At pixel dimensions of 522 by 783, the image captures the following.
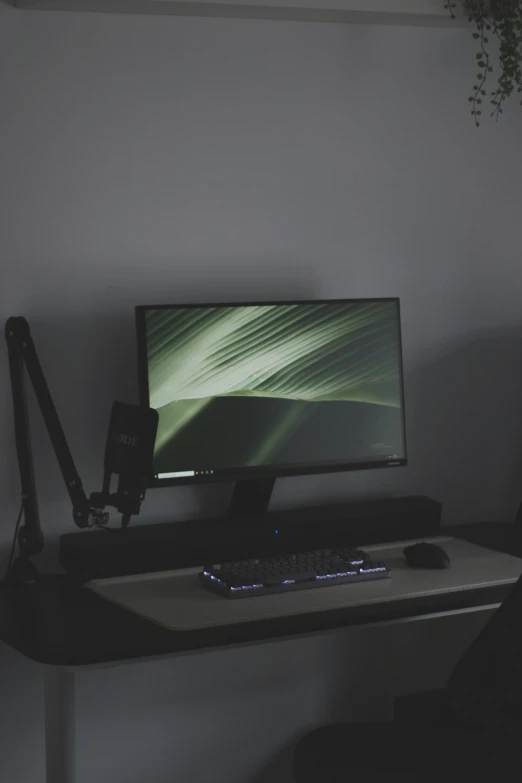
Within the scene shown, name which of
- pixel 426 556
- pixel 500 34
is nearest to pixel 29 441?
pixel 426 556

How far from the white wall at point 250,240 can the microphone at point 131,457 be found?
0.35 m

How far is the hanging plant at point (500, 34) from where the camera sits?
268 centimetres

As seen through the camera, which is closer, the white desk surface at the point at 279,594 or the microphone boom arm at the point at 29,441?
the white desk surface at the point at 279,594

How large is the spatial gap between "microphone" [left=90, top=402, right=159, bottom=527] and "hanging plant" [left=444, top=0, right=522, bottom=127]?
1.26 m

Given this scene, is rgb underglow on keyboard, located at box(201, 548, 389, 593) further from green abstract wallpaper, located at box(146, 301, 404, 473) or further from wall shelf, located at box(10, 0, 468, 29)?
wall shelf, located at box(10, 0, 468, 29)

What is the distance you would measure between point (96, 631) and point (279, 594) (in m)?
0.40

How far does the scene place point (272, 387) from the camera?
246 centimetres

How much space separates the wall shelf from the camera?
234 cm

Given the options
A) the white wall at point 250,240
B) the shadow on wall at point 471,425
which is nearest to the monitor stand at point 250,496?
the white wall at point 250,240

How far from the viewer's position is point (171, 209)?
2500mm

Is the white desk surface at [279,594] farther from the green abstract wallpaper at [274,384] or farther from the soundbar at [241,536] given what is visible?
the green abstract wallpaper at [274,384]

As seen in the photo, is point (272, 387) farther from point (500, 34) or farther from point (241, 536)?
point (500, 34)

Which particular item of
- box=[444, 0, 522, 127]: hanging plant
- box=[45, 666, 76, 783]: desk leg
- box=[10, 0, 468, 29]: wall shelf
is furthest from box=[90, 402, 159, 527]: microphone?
box=[444, 0, 522, 127]: hanging plant

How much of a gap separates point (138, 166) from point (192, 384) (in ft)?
1.71
